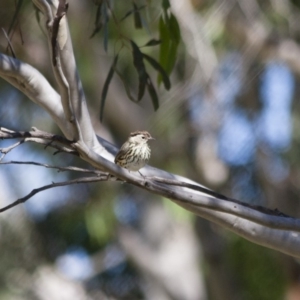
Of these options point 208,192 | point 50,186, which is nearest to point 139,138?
point 208,192

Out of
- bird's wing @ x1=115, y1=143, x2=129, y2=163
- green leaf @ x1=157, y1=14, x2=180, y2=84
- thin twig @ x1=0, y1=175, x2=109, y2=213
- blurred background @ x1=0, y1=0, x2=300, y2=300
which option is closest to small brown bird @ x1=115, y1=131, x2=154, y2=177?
bird's wing @ x1=115, y1=143, x2=129, y2=163

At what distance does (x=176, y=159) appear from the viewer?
18.7 feet

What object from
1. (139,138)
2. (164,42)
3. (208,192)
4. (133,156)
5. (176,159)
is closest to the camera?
(208,192)

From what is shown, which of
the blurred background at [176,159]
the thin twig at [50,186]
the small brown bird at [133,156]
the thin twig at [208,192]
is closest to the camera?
the thin twig at [50,186]

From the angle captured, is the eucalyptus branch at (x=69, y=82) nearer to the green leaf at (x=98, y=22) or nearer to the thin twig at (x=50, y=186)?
the thin twig at (x=50, y=186)

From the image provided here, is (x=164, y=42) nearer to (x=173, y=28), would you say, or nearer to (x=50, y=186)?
(x=173, y=28)

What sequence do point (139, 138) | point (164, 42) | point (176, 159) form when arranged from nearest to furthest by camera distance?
point (139, 138)
point (164, 42)
point (176, 159)

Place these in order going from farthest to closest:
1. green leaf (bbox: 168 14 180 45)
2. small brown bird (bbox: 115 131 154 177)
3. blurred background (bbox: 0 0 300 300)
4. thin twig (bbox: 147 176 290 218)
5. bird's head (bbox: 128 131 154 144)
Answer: blurred background (bbox: 0 0 300 300), green leaf (bbox: 168 14 180 45), bird's head (bbox: 128 131 154 144), small brown bird (bbox: 115 131 154 177), thin twig (bbox: 147 176 290 218)

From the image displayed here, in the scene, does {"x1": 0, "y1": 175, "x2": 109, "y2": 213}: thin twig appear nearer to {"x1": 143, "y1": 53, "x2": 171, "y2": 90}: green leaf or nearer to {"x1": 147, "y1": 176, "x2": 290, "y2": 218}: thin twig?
{"x1": 147, "y1": 176, "x2": 290, "y2": 218}: thin twig

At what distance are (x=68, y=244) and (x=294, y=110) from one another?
2.38m

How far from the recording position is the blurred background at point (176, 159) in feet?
17.8

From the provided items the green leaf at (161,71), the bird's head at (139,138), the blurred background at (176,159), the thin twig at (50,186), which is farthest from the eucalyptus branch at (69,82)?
the blurred background at (176,159)

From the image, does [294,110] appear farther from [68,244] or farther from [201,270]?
[68,244]

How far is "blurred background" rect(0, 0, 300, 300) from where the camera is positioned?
5.42m
